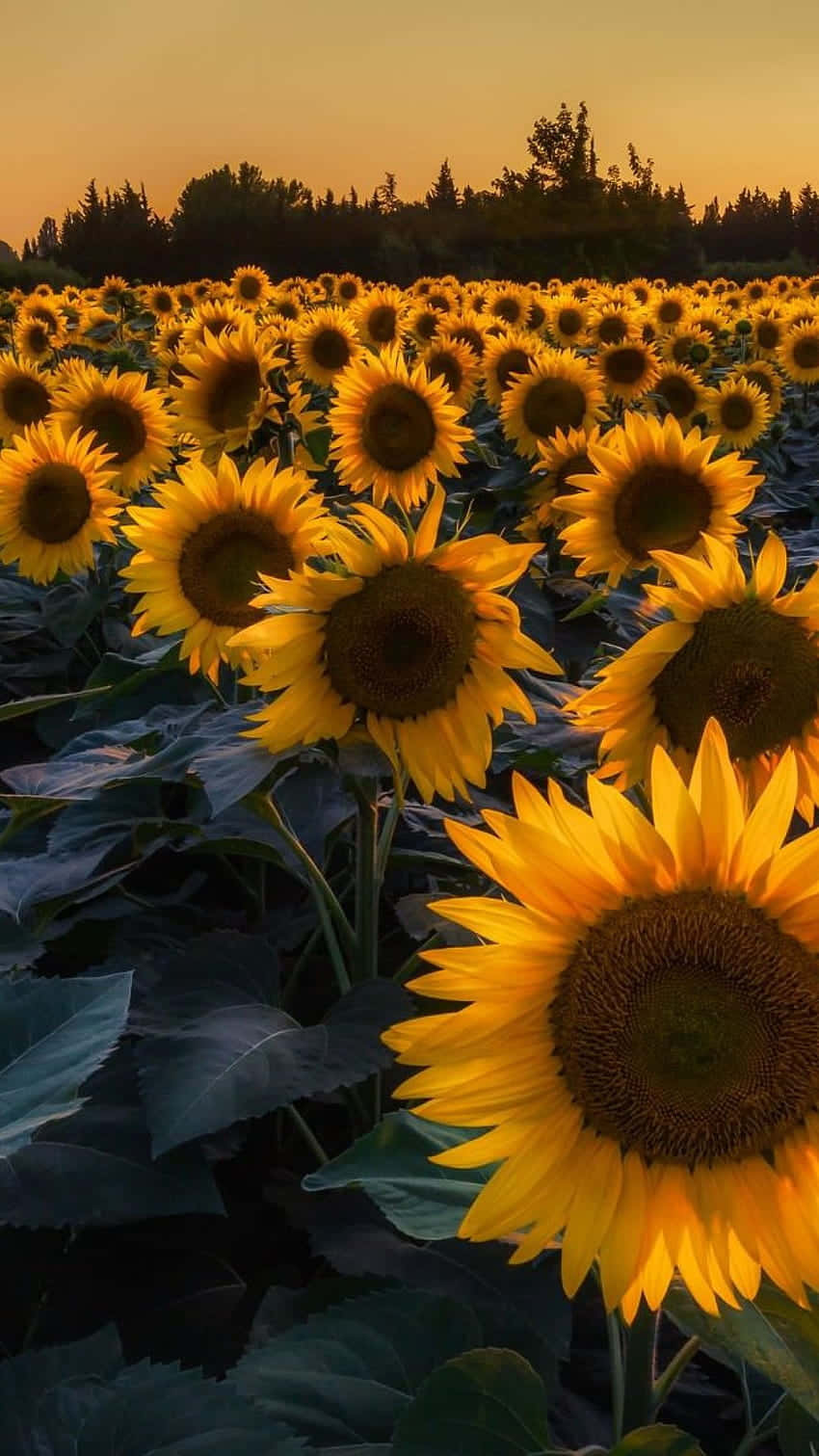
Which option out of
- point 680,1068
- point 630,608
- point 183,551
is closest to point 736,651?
point 630,608

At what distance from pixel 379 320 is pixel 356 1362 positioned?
7.70 meters

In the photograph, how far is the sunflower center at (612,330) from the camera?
26.8ft

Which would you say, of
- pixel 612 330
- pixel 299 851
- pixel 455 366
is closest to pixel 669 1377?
pixel 299 851

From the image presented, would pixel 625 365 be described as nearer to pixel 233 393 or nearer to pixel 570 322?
pixel 233 393

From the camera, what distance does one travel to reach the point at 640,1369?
1330 mm

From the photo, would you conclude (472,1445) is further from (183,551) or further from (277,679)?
(183,551)

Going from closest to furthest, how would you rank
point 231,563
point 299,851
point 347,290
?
point 299,851 → point 231,563 → point 347,290

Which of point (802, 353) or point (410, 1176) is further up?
point (802, 353)

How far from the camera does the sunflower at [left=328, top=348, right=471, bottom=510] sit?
4.26m

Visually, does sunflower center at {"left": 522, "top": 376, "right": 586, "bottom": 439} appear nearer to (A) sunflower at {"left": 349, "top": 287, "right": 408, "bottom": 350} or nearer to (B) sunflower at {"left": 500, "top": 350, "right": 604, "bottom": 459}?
(B) sunflower at {"left": 500, "top": 350, "right": 604, "bottom": 459}

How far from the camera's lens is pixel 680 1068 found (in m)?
1.11

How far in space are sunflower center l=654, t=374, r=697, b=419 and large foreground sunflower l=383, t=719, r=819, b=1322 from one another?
5690mm

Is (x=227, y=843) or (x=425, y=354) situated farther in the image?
(x=425, y=354)

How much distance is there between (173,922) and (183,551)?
2.45 ft
